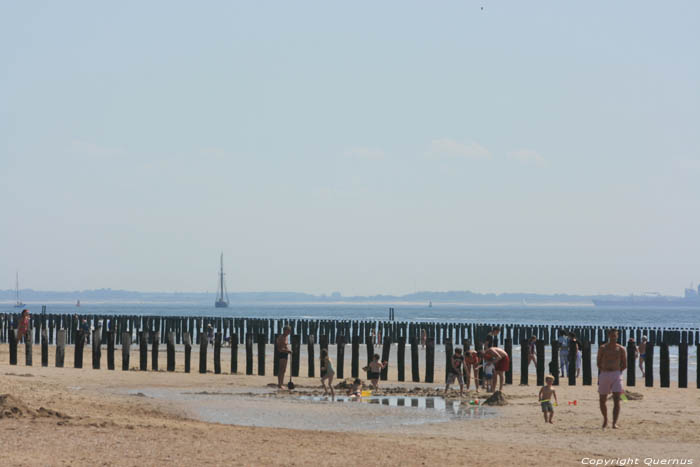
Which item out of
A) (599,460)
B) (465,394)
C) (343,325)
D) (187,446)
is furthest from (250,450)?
(343,325)

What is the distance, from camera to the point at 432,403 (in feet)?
70.9

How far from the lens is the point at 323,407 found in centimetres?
2058

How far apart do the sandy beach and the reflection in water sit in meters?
0.36

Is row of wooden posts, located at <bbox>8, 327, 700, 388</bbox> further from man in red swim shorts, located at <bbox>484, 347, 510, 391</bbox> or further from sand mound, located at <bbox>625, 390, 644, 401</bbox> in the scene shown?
sand mound, located at <bbox>625, 390, 644, 401</bbox>

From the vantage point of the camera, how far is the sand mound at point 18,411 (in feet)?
54.4

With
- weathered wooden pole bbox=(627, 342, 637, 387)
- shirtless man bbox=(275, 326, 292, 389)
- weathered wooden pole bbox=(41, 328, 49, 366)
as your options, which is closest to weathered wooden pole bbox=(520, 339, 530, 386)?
weathered wooden pole bbox=(627, 342, 637, 387)

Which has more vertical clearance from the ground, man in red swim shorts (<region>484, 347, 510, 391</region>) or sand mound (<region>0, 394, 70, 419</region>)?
man in red swim shorts (<region>484, 347, 510, 391</region>)

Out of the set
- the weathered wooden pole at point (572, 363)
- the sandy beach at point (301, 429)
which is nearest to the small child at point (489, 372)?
the sandy beach at point (301, 429)

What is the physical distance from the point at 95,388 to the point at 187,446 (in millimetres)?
9968

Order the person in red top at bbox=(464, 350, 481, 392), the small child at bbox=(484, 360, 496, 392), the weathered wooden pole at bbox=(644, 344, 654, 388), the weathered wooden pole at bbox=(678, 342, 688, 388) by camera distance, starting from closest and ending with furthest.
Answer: the small child at bbox=(484, 360, 496, 392), the person in red top at bbox=(464, 350, 481, 392), the weathered wooden pole at bbox=(644, 344, 654, 388), the weathered wooden pole at bbox=(678, 342, 688, 388)

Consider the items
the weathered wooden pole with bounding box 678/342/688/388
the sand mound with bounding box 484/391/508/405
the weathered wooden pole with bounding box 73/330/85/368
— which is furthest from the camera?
the weathered wooden pole with bounding box 73/330/85/368

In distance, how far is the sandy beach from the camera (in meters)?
13.6

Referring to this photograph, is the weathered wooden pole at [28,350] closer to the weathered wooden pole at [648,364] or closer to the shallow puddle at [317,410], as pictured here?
the shallow puddle at [317,410]

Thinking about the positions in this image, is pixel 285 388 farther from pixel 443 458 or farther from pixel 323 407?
pixel 443 458
